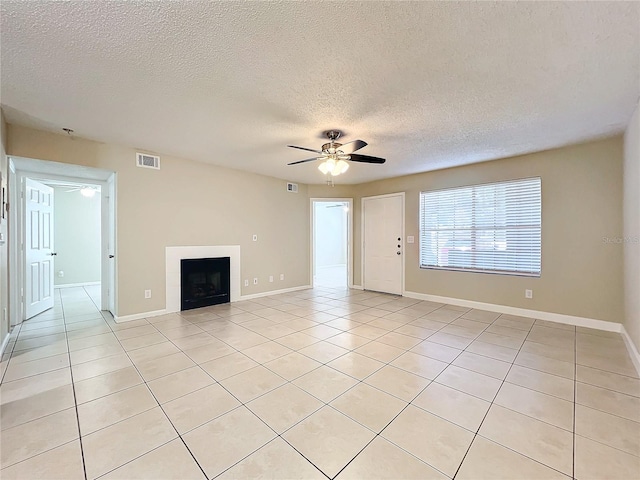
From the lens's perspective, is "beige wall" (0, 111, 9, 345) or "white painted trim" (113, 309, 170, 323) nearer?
"beige wall" (0, 111, 9, 345)

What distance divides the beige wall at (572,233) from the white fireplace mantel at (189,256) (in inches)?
165

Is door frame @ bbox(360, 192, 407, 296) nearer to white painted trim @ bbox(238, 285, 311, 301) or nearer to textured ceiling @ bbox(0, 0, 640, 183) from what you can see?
white painted trim @ bbox(238, 285, 311, 301)

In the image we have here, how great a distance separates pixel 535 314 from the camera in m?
4.10

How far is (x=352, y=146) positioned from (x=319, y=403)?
2494 millimetres

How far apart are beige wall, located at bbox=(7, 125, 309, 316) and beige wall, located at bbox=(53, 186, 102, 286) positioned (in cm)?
396

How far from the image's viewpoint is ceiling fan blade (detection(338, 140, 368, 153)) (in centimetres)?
293

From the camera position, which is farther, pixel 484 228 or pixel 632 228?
pixel 484 228

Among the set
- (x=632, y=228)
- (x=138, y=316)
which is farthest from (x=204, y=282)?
(x=632, y=228)

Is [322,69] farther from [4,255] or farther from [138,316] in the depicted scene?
[138,316]

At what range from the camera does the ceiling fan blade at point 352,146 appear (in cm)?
293

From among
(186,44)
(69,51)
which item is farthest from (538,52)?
(69,51)

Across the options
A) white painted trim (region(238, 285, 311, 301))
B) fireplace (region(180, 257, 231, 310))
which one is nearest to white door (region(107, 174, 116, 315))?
fireplace (region(180, 257, 231, 310))

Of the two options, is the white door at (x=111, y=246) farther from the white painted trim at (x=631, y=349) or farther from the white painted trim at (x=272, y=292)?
the white painted trim at (x=631, y=349)

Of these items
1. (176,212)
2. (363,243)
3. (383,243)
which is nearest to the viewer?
(176,212)
